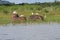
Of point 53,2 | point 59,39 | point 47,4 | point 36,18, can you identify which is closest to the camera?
point 59,39

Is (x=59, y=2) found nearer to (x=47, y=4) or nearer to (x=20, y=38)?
(x=47, y=4)

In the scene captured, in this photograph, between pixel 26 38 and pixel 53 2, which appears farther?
pixel 53 2

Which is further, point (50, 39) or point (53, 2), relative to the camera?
point (53, 2)

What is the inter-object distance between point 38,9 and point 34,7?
911mm

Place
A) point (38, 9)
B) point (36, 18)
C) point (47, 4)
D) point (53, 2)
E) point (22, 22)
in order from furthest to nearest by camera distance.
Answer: point (53, 2)
point (47, 4)
point (38, 9)
point (36, 18)
point (22, 22)

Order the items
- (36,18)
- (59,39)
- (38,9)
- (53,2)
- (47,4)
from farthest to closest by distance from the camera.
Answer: (53,2), (47,4), (38,9), (36,18), (59,39)

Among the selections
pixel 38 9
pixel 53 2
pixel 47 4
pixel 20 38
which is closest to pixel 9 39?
pixel 20 38

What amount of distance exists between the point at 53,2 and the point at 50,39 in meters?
23.7

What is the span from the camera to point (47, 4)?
3114cm

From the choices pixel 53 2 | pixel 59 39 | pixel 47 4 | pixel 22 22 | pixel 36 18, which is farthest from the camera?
pixel 53 2

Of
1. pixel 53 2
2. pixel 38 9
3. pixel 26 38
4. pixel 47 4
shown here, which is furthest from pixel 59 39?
pixel 53 2

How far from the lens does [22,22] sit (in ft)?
57.8

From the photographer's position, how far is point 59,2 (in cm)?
3388

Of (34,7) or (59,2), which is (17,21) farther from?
(59,2)
